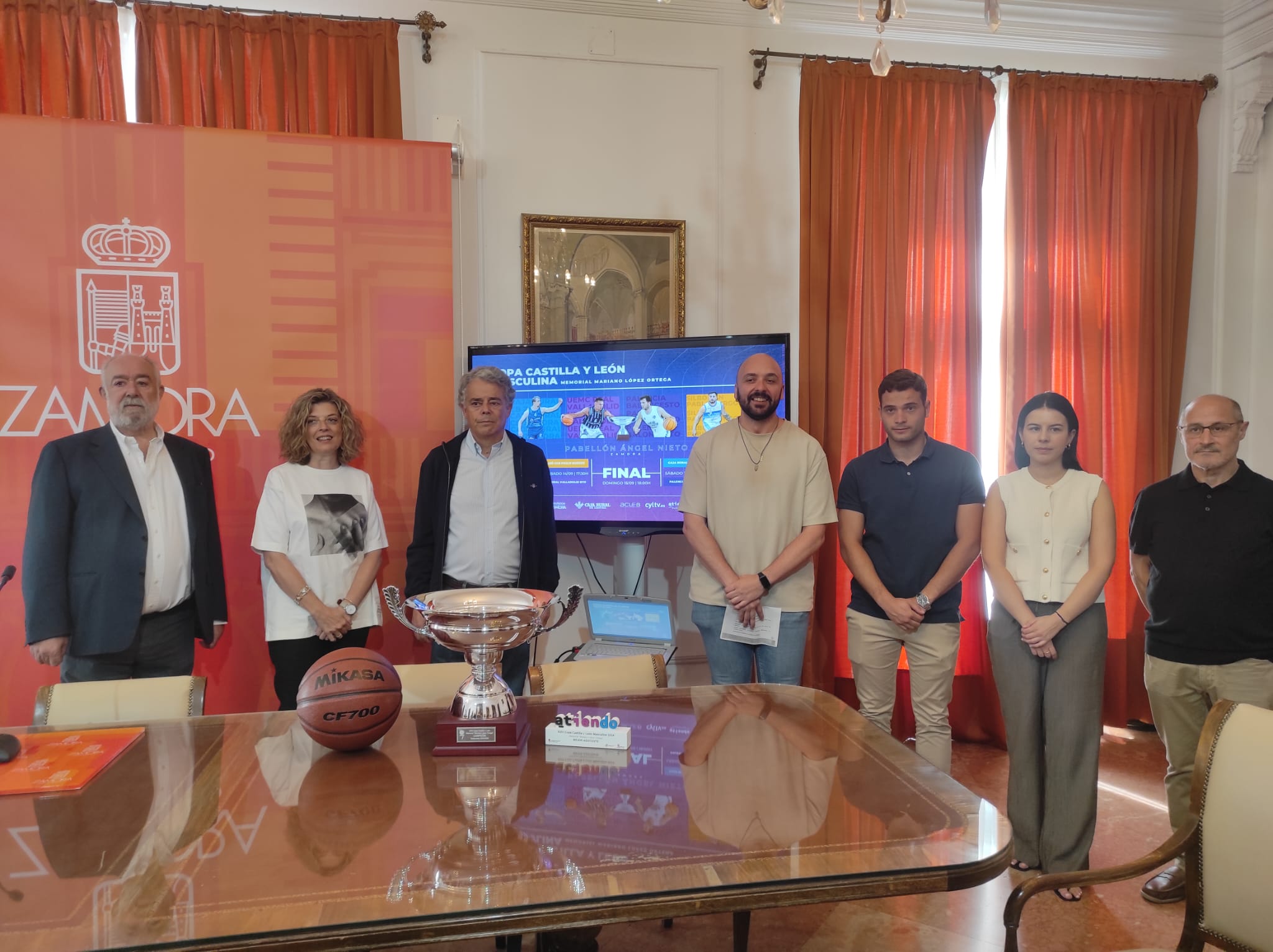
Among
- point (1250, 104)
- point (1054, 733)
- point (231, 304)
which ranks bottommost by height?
point (1054, 733)

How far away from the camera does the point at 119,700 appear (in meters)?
2.21

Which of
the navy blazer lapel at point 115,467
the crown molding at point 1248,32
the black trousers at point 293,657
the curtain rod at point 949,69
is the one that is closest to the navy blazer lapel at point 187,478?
the navy blazer lapel at point 115,467

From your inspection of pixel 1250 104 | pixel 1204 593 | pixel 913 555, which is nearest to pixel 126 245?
pixel 913 555

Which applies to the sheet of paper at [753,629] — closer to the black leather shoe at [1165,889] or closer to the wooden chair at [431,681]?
the wooden chair at [431,681]

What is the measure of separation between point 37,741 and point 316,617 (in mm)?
1200

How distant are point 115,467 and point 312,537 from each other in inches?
25.6

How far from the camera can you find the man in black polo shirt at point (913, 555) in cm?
304

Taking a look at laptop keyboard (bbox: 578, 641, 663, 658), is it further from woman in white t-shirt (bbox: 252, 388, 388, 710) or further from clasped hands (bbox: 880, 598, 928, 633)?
clasped hands (bbox: 880, 598, 928, 633)

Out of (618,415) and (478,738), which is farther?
(618,415)

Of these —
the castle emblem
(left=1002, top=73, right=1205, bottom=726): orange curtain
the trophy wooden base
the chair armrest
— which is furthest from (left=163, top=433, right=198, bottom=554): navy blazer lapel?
(left=1002, top=73, right=1205, bottom=726): orange curtain

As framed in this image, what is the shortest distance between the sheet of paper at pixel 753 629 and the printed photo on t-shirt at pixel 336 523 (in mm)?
1352

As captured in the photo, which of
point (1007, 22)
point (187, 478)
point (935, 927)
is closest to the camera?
point (935, 927)

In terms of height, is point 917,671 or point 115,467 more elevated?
point 115,467

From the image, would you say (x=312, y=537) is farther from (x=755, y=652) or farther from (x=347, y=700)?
(x=755, y=652)
